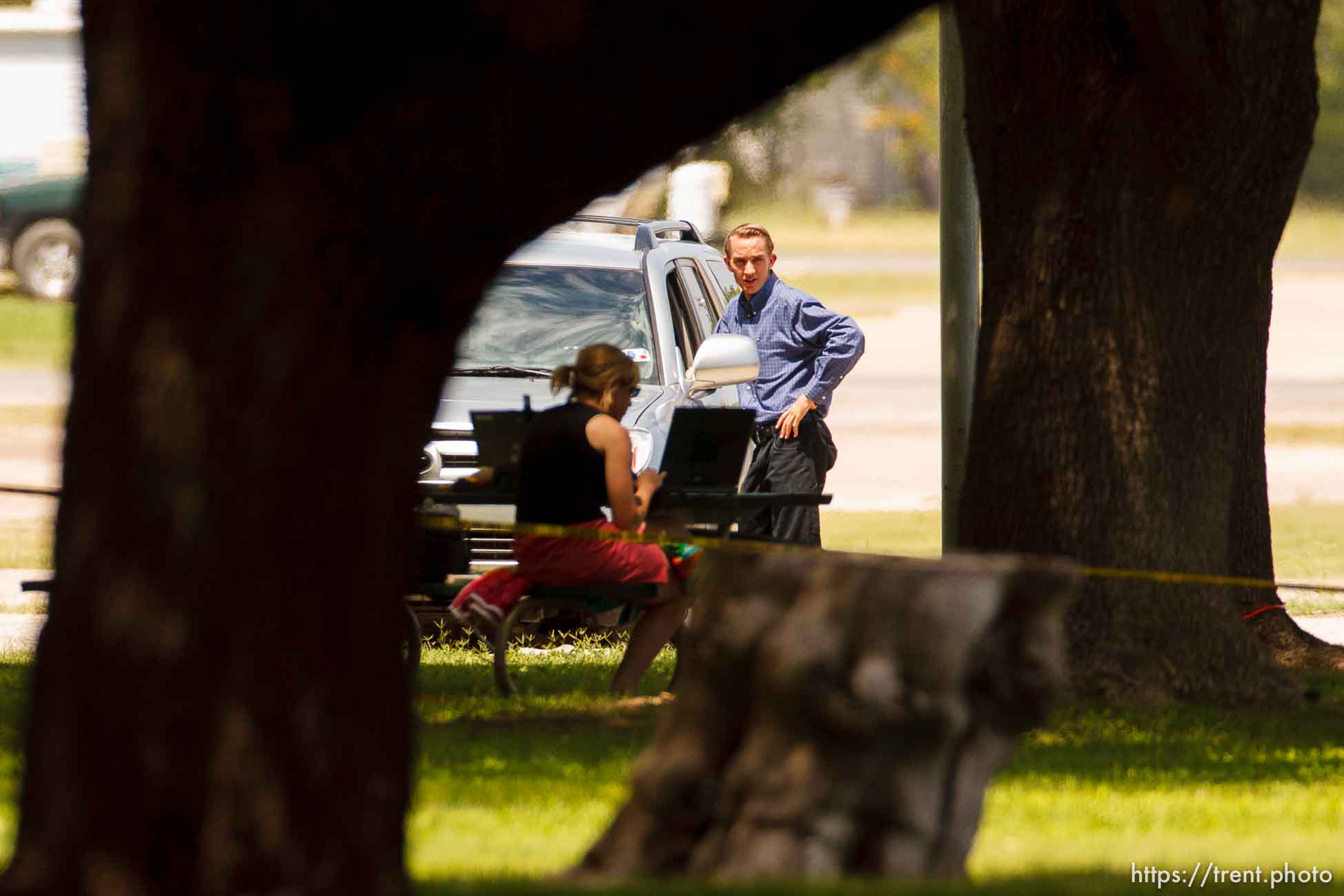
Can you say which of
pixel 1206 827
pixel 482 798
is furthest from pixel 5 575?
pixel 1206 827

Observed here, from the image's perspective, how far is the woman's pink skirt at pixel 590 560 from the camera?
28.0 ft

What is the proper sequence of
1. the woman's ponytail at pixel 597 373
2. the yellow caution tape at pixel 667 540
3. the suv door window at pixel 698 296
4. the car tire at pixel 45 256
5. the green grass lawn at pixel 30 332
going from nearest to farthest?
1. the yellow caution tape at pixel 667 540
2. the woman's ponytail at pixel 597 373
3. the suv door window at pixel 698 296
4. the green grass lawn at pixel 30 332
5. the car tire at pixel 45 256

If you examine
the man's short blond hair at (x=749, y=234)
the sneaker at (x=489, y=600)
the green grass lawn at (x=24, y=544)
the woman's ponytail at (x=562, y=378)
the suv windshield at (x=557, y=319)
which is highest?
the man's short blond hair at (x=749, y=234)

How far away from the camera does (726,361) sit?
10078 millimetres

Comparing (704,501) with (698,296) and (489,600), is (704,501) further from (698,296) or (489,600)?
(698,296)

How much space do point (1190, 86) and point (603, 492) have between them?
2.63 metres

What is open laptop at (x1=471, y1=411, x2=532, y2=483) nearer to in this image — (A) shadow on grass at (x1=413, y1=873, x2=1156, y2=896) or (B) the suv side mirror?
(B) the suv side mirror

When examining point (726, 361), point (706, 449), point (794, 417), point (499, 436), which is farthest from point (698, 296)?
point (499, 436)

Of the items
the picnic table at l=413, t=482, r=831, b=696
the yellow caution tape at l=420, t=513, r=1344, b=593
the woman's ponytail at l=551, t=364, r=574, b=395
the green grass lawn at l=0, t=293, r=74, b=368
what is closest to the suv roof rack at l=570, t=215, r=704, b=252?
the picnic table at l=413, t=482, r=831, b=696

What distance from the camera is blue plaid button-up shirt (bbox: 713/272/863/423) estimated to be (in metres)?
11.7

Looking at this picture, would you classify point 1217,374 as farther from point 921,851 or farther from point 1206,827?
point 921,851

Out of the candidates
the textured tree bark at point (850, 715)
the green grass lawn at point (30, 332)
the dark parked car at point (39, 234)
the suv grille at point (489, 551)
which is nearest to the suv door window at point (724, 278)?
the suv grille at point (489, 551)

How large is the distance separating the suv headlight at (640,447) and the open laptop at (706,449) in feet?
3.47

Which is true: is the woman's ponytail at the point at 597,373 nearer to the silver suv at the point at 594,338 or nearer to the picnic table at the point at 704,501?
the picnic table at the point at 704,501
